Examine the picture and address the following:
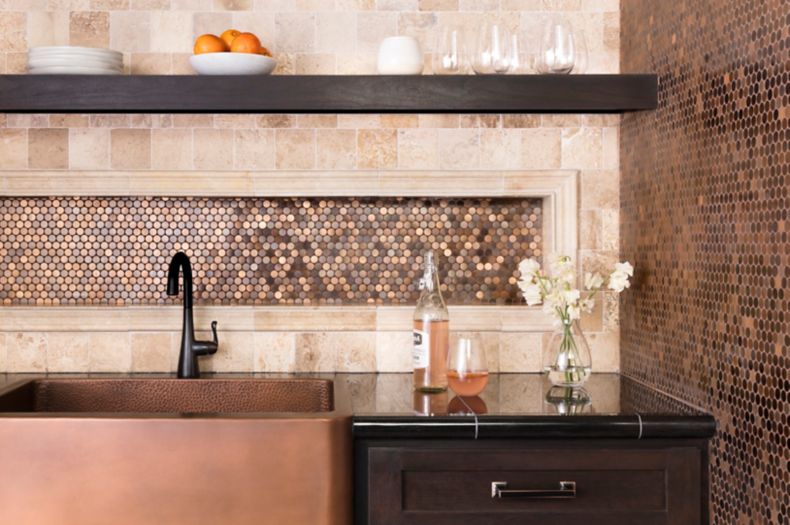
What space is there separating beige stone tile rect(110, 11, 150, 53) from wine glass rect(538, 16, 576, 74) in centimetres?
113

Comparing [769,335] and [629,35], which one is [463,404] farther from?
[629,35]

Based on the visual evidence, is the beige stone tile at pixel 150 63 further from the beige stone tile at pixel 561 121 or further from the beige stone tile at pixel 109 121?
the beige stone tile at pixel 561 121

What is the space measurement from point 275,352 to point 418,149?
0.71 meters

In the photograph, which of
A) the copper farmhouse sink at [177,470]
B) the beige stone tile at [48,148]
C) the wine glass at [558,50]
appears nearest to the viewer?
the copper farmhouse sink at [177,470]

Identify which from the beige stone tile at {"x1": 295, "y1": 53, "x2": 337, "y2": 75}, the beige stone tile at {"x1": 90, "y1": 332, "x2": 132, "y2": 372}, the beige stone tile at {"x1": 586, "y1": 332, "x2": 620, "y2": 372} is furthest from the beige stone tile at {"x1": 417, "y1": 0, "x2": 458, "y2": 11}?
the beige stone tile at {"x1": 90, "y1": 332, "x2": 132, "y2": 372}

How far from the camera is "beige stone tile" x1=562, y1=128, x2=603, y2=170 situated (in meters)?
2.61

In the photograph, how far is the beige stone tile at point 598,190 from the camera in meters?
2.61

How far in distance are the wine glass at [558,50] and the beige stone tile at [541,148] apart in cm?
25

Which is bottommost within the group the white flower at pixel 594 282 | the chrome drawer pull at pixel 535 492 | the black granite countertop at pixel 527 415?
the chrome drawer pull at pixel 535 492

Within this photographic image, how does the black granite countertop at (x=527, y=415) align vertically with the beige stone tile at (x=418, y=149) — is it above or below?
below

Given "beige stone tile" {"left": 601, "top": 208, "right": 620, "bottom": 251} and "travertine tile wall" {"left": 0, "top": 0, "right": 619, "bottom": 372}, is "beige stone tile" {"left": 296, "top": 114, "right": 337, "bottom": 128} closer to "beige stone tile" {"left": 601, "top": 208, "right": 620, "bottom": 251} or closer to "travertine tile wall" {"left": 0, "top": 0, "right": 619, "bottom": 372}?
"travertine tile wall" {"left": 0, "top": 0, "right": 619, "bottom": 372}

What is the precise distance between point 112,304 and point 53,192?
36 cm

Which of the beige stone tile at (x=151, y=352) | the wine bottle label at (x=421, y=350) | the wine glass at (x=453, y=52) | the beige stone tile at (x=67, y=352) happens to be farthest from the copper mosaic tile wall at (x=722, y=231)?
the beige stone tile at (x=67, y=352)

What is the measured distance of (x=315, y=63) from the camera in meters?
2.60
